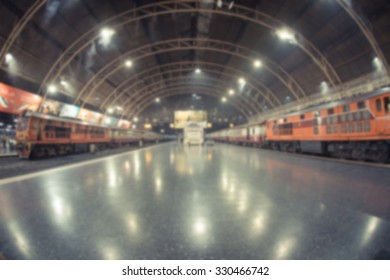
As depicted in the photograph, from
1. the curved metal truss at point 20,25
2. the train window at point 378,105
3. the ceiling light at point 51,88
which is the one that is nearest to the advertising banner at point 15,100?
the ceiling light at point 51,88

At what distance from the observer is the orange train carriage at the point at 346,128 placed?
9.34 meters

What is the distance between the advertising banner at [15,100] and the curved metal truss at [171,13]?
5.75 feet

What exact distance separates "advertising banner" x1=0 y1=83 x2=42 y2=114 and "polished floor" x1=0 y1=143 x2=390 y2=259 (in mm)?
21314

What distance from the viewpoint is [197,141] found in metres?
29.7

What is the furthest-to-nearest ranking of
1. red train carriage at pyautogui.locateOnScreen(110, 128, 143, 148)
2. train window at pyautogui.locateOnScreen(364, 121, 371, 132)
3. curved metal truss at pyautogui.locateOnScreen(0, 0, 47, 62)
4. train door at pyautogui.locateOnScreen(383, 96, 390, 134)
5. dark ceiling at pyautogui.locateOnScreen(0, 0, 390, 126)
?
red train carriage at pyautogui.locateOnScreen(110, 128, 143, 148)
dark ceiling at pyautogui.locateOnScreen(0, 0, 390, 126)
curved metal truss at pyautogui.locateOnScreen(0, 0, 47, 62)
train window at pyautogui.locateOnScreen(364, 121, 371, 132)
train door at pyautogui.locateOnScreen(383, 96, 390, 134)

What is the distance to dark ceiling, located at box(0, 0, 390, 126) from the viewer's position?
17.5 m

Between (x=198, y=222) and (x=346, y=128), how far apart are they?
12.1 metres

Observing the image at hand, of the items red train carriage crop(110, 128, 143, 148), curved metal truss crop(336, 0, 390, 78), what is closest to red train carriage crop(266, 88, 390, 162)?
curved metal truss crop(336, 0, 390, 78)

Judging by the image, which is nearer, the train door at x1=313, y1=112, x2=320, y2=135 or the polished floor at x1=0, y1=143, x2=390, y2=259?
the polished floor at x1=0, y1=143, x2=390, y2=259

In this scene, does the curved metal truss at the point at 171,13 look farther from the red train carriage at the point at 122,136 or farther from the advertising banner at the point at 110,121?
the advertising banner at the point at 110,121

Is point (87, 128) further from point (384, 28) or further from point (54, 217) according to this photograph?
point (384, 28)

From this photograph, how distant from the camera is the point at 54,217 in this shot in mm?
3260

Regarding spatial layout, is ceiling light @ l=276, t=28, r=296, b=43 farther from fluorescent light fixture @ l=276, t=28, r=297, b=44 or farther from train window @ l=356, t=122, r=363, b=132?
train window @ l=356, t=122, r=363, b=132

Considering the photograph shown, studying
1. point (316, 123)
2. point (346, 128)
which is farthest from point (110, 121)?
point (346, 128)
